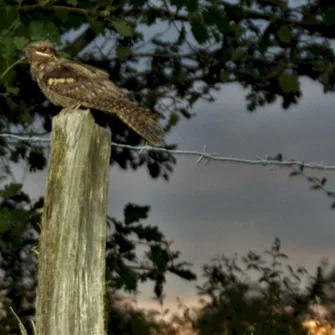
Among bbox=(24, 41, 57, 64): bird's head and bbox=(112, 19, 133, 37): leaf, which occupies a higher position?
bbox=(112, 19, 133, 37): leaf

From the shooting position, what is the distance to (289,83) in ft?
34.7

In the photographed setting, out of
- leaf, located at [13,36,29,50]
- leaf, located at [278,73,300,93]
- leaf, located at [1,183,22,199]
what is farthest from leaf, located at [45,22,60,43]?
leaf, located at [278,73,300,93]

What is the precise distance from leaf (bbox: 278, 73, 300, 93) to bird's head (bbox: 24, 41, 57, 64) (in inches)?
114

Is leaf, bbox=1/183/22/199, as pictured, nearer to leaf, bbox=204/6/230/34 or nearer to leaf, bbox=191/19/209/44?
leaf, bbox=191/19/209/44

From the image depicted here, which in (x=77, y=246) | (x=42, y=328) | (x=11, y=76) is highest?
(x=11, y=76)

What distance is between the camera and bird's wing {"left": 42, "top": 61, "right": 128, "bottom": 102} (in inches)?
289

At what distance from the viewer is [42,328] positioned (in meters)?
5.34

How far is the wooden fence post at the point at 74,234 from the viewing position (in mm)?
5305

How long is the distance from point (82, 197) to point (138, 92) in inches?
243

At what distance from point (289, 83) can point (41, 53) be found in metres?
3.07

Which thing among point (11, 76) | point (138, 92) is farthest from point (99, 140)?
point (138, 92)

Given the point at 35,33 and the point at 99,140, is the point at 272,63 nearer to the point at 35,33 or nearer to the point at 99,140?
the point at 35,33

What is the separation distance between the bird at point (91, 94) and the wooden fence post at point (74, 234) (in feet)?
4.46

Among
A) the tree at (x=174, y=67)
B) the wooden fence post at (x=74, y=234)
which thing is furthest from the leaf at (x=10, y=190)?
the wooden fence post at (x=74, y=234)
